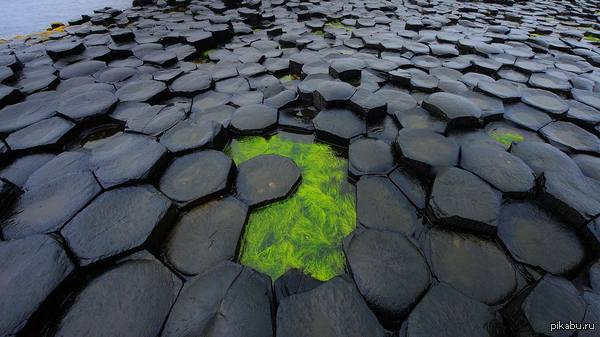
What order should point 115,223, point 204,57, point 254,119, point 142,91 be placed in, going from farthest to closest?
1. point 204,57
2. point 142,91
3. point 254,119
4. point 115,223

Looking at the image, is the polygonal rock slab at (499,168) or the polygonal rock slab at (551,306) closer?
the polygonal rock slab at (551,306)

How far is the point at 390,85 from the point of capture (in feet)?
8.61

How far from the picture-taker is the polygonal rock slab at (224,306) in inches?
37.0

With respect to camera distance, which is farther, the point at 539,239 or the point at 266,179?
the point at 266,179

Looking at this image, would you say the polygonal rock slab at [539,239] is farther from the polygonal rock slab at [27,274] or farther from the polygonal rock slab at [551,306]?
the polygonal rock slab at [27,274]

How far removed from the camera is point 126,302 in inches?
41.1

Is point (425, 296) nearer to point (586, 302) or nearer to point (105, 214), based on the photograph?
point (586, 302)

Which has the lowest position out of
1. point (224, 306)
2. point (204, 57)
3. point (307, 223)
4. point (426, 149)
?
point (307, 223)

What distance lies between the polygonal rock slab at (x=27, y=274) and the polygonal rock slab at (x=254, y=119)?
126cm

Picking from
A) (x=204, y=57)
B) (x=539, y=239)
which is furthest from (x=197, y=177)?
(x=204, y=57)

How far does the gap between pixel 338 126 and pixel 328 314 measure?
1.33 metres

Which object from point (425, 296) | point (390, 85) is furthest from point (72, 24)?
point (425, 296)

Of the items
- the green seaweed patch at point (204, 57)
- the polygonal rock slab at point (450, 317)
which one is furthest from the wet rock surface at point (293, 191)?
the green seaweed patch at point (204, 57)

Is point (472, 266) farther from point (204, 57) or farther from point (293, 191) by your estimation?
point (204, 57)
